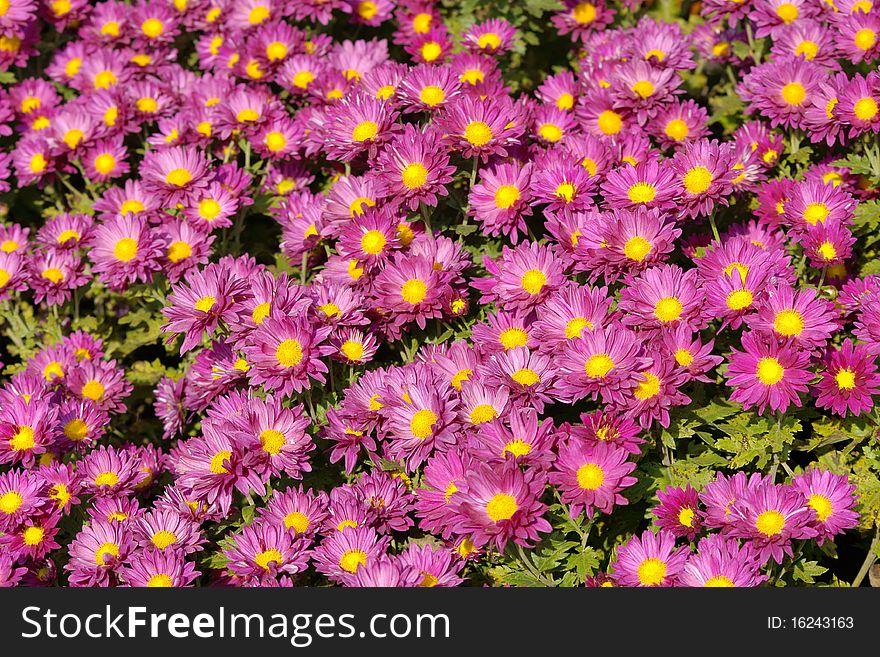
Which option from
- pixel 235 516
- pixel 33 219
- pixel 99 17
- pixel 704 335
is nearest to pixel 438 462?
pixel 235 516

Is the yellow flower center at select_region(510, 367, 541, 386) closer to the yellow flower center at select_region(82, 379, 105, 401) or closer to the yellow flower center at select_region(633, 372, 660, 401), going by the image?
the yellow flower center at select_region(633, 372, 660, 401)

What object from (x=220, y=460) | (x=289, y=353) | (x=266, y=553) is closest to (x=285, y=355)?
(x=289, y=353)

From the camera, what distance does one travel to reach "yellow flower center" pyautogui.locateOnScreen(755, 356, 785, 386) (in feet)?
9.01

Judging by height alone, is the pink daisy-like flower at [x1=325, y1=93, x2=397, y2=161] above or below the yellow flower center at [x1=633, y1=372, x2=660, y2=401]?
above

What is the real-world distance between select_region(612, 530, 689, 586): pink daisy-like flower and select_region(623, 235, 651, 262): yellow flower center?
0.83 m

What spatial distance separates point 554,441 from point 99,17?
320 cm

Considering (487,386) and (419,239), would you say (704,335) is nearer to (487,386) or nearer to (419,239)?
(487,386)

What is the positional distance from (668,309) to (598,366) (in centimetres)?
29

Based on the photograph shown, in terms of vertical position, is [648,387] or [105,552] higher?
[648,387]

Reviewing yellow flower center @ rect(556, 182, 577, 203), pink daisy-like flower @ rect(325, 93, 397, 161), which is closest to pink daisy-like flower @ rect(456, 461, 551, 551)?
yellow flower center @ rect(556, 182, 577, 203)

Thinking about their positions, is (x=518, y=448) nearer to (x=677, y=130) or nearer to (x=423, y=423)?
(x=423, y=423)

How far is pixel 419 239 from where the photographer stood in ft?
10.8

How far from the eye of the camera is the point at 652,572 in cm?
262

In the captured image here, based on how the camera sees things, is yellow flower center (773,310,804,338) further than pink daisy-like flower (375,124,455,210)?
No
